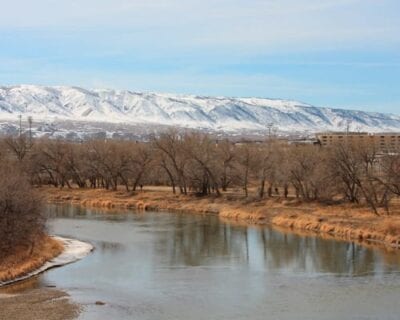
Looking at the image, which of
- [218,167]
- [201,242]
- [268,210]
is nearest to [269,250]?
[201,242]

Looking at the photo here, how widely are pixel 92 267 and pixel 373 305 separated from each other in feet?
53.1

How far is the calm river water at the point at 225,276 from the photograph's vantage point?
27922 millimetres

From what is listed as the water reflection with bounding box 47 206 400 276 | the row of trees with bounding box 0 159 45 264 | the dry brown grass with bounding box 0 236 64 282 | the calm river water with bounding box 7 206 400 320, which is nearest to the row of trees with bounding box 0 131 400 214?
the water reflection with bounding box 47 206 400 276

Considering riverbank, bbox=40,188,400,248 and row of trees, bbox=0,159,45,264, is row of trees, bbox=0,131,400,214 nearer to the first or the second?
riverbank, bbox=40,188,400,248

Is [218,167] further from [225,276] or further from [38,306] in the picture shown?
[38,306]

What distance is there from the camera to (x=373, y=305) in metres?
28.5

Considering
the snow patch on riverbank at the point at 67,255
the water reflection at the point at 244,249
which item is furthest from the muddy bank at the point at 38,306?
the water reflection at the point at 244,249

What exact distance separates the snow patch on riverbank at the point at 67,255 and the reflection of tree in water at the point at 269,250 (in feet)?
16.6

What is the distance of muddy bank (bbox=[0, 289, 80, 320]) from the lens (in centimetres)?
2644

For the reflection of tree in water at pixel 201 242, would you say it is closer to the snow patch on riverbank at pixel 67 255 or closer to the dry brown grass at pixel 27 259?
the snow patch on riverbank at pixel 67 255

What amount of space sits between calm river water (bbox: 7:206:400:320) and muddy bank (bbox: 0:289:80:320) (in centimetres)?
69

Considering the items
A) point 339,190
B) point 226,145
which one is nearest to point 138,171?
point 226,145

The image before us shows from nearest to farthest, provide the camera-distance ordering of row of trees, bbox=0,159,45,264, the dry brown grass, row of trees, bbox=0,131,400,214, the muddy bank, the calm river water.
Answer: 1. the muddy bank
2. the calm river water
3. the dry brown grass
4. row of trees, bbox=0,159,45,264
5. row of trees, bbox=0,131,400,214

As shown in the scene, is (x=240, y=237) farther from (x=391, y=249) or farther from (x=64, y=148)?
(x=64, y=148)
